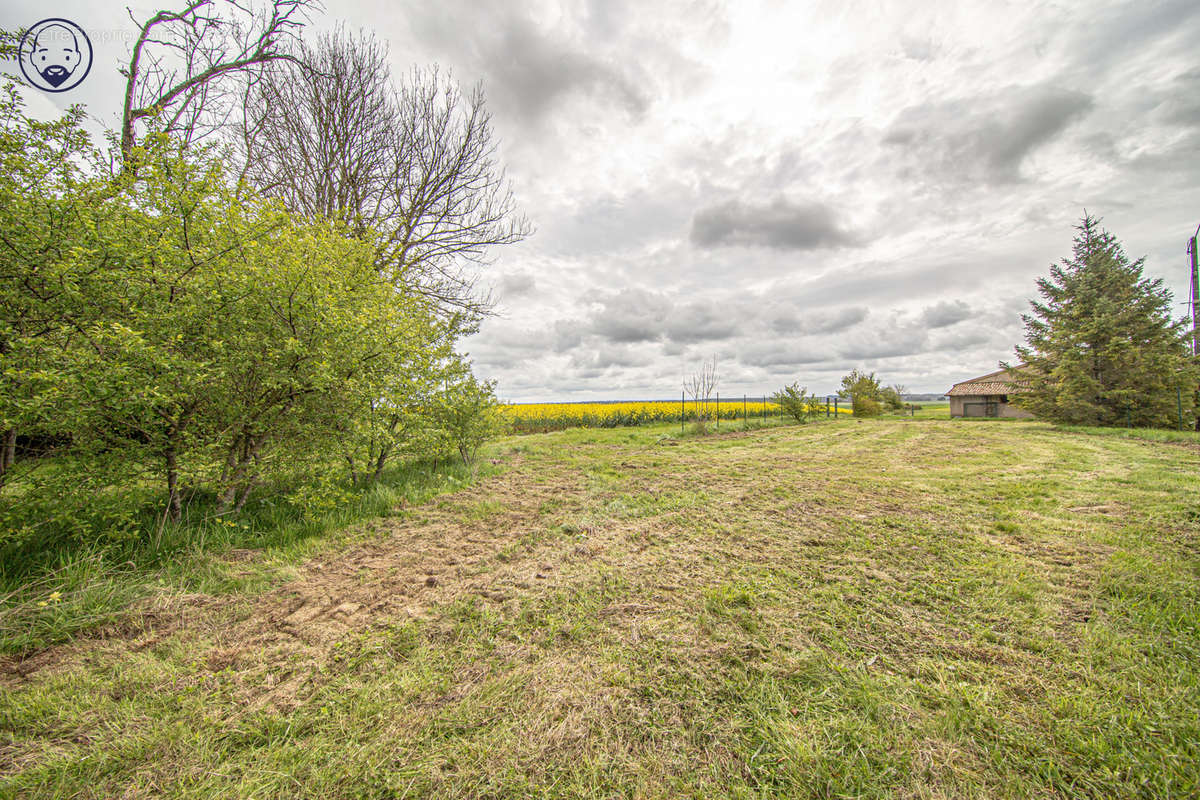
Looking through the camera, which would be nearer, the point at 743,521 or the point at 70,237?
the point at 70,237

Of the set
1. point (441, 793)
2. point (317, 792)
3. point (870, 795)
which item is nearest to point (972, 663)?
point (870, 795)

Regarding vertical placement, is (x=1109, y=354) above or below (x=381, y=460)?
above

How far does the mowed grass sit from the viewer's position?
1.52 metres

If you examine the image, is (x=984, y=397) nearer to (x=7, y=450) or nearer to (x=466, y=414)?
(x=466, y=414)

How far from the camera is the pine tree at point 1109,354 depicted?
46.4 feet

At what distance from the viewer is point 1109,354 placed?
14.9m

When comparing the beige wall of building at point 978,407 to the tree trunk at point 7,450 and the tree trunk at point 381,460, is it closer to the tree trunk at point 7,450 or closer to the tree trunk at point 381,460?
the tree trunk at point 381,460

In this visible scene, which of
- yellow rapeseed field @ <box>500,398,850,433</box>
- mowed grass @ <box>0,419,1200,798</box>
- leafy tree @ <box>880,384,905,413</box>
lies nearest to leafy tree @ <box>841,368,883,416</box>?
leafy tree @ <box>880,384,905,413</box>

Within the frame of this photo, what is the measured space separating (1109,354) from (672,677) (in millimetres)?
23596

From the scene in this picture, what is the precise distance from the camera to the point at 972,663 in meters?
2.10

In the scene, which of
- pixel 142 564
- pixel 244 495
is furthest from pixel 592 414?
pixel 142 564

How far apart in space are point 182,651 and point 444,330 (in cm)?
497

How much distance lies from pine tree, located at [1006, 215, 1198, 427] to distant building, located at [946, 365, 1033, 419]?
1343cm

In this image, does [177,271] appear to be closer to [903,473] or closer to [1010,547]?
[1010,547]
